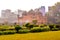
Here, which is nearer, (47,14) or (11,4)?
(11,4)

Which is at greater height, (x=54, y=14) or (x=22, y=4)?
(x=22, y=4)

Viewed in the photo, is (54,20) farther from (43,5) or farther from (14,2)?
(14,2)

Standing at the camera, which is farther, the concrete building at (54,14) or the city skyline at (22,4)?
the concrete building at (54,14)

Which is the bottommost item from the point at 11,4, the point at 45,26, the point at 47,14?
the point at 45,26

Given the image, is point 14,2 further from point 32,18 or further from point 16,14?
point 32,18

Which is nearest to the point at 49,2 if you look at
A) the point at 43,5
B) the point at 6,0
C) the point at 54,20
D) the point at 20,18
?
the point at 43,5

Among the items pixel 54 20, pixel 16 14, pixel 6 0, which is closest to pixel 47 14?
pixel 54 20

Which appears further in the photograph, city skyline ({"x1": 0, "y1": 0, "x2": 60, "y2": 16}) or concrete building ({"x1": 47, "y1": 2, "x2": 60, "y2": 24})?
concrete building ({"x1": 47, "y1": 2, "x2": 60, "y2": 24})

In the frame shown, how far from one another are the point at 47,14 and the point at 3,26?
9.58 ft

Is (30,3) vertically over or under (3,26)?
over

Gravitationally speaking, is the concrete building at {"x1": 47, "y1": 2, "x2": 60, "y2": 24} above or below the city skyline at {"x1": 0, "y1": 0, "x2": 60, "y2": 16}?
below

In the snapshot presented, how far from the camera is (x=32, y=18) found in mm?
10125

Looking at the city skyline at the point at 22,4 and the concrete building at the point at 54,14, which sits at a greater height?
the city skyline at the point at 22,4

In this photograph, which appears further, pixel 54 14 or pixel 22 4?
pixel 54 14
